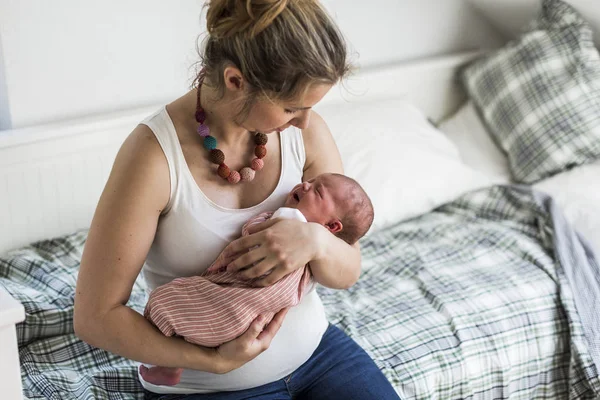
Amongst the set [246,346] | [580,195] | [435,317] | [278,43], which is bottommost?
[435,317]

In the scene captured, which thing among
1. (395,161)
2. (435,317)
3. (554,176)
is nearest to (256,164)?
(435,317)

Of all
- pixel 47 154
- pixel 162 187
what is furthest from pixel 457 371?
pixel 47 154

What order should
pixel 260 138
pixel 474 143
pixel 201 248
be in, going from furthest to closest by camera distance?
pixel 474 143, pixel 260 138, pixel 201 248

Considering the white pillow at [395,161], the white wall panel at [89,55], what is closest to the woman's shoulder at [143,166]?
the white wall panel at [89,55]

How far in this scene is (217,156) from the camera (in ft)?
4.33

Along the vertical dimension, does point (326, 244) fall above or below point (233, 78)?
below

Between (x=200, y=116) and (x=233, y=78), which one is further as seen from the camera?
(x=200, y=116)

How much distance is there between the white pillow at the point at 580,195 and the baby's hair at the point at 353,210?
96 cm

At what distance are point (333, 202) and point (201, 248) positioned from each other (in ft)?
0.83

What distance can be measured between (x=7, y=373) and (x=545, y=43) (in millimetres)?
2141

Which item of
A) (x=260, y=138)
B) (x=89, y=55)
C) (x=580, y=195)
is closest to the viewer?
(x=260, y=138)

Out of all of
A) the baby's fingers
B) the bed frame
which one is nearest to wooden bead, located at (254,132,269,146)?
the baby's fingers

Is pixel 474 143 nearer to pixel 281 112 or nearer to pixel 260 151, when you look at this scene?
pixel 260 151

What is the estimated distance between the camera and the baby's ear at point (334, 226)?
1372 millimetres
